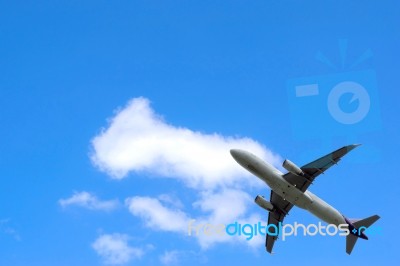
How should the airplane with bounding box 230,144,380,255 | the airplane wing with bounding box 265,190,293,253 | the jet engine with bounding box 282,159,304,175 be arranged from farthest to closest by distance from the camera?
1. the airplane wing with bounding box 265,190,293,253
2. the jet engine with bounding box 282,159,304,175
3. the airplane with bounding box 230,144,380,255

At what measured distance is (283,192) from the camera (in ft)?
272

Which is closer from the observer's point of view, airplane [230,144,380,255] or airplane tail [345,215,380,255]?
airplane [230,144,380,255]

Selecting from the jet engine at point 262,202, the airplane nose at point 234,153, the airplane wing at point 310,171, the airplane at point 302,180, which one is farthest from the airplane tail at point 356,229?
the airplane nose at point 234,153

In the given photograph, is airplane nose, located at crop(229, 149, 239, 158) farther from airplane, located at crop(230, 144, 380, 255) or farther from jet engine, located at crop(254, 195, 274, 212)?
jet engine, located at crop(254, 195, 274, 212)

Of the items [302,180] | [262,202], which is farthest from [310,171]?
[262,202]

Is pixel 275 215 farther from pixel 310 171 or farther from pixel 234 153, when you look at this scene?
pixel 234 153

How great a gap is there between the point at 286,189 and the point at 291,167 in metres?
3.19

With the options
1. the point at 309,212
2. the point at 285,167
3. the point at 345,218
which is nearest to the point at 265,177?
the point at 285,167

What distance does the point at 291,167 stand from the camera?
269 ft

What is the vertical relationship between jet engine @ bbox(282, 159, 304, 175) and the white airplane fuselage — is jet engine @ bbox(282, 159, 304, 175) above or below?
above

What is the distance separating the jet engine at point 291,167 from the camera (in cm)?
8206

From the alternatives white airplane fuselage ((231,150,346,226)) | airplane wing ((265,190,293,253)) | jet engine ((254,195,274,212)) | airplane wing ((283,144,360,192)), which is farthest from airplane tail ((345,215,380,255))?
jet engine ((254,195,274,212))

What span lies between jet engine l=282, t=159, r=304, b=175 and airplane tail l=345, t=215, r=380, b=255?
535 inches

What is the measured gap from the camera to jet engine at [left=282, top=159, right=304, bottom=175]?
82062 mm
